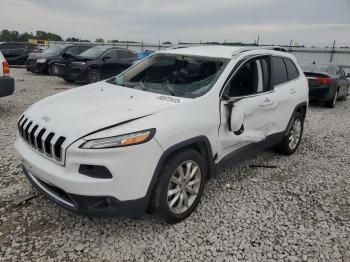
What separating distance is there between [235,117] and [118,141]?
4.62ft

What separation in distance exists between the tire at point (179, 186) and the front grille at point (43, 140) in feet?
2.91

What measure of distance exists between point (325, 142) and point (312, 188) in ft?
8.32

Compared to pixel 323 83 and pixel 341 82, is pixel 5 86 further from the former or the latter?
pixel 341 82

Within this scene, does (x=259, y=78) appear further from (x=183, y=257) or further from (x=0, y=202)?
(x=0, y=202)

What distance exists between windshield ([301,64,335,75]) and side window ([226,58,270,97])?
6.63 metres

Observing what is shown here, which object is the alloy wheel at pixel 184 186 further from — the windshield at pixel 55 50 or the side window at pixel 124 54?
the windshield at pixel 55 50

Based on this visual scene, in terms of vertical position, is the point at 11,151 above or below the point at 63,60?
below

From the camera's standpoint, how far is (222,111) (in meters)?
3.39

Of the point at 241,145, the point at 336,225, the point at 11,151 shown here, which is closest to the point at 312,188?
the point at 336,225

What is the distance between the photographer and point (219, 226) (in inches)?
126

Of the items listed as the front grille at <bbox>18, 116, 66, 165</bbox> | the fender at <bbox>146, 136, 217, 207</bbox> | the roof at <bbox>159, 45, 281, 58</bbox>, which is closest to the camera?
the front grille at <bbox>18, 116, 66, 165</bbox>

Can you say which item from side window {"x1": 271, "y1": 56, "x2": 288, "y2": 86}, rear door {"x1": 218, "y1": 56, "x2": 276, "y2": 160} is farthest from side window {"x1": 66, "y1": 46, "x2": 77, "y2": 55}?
rear door {"x1": 218, "y1": 56, "x2": 276, "y2": 160}

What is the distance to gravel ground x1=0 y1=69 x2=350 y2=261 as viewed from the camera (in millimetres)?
2793

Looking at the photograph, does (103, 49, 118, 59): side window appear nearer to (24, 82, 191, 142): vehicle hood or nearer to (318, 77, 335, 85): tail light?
(318, 77, 335, 85): tail light
